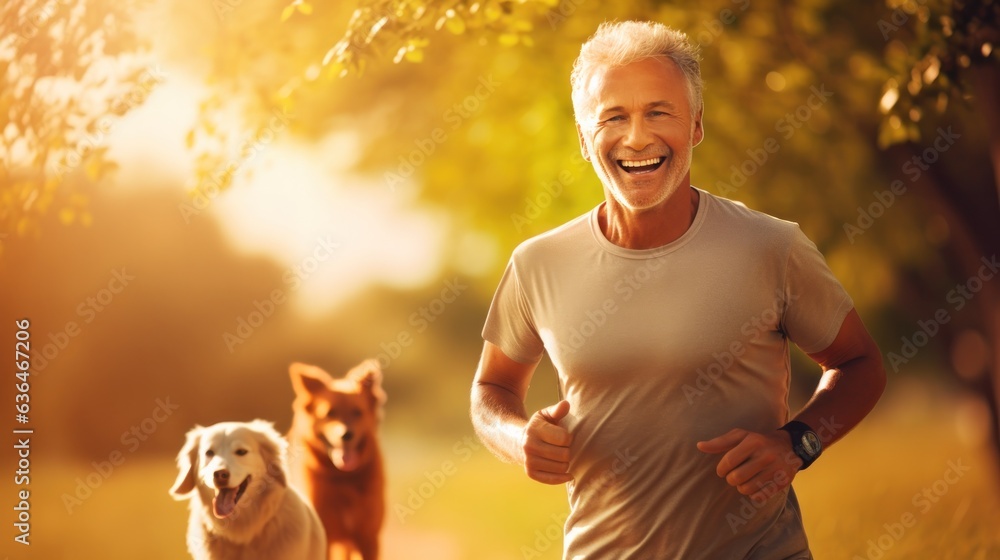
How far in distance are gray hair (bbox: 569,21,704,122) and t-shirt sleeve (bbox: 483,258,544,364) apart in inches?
16.5

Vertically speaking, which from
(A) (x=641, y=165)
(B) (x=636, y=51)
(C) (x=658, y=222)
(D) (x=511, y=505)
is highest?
(B) (x=636, y=51)

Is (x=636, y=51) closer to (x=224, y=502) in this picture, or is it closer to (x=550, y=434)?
(x=550, y=434)

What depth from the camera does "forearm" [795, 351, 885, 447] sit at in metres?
1.92

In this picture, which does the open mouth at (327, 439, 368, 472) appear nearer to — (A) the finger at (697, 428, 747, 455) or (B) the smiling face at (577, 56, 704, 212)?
(B) the smiling face at (577, 56, 704, 212)

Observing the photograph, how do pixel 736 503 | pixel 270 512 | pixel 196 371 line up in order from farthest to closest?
pixel 196 371
pixel 270 512
pixel 736 503

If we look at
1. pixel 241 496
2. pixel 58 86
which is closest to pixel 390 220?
pixel 58 86

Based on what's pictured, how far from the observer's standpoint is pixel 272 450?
3.84 metres

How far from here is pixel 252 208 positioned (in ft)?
17.5

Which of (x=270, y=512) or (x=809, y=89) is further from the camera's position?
(x=809, y=89)

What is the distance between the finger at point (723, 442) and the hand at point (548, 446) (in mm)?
257

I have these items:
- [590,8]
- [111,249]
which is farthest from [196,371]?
[590,8]

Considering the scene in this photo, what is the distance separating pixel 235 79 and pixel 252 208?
2.42ft

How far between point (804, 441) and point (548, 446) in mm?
502

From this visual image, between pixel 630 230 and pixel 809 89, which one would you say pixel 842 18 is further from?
→ pixel 630 230
